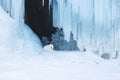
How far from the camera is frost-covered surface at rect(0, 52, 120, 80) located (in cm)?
462

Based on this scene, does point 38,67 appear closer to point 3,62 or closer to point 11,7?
point 3,62

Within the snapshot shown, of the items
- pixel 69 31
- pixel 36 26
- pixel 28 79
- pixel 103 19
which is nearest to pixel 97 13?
pixel 103 19

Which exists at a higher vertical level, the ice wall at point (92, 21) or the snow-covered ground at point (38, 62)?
the ice wall at point (92, 21)

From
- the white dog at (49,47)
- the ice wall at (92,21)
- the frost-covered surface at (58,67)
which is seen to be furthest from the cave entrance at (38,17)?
the frost-covered surface at (58,67)

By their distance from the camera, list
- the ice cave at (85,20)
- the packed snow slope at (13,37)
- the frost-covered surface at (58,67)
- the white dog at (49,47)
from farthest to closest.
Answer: the white dog at (49,47) < the ice cave at (85,20) < the packed snow slope at (13,37) < the frost-covered surface at (58,67)

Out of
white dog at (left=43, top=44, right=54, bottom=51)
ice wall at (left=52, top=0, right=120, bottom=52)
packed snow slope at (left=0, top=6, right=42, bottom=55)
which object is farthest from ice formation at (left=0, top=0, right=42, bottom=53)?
ice wall at (left=52, top=0, right=120, bottom=52)

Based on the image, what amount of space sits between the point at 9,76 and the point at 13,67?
19 centimetres

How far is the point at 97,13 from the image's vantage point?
5.15 meters

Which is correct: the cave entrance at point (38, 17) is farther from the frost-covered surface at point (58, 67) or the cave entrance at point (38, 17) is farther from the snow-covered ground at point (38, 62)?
the frost-covered surface at point (58, 67)

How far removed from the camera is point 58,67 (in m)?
4.85

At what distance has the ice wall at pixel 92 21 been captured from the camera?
16.9 ft

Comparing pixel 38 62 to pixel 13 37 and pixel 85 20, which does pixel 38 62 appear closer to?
pixel 13 37

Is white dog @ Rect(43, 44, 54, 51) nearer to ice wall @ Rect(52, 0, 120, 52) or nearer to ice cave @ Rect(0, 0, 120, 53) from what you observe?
ice cave @ Rect(0, 0, 120, 53)

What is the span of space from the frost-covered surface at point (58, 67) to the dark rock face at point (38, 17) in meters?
0.39
